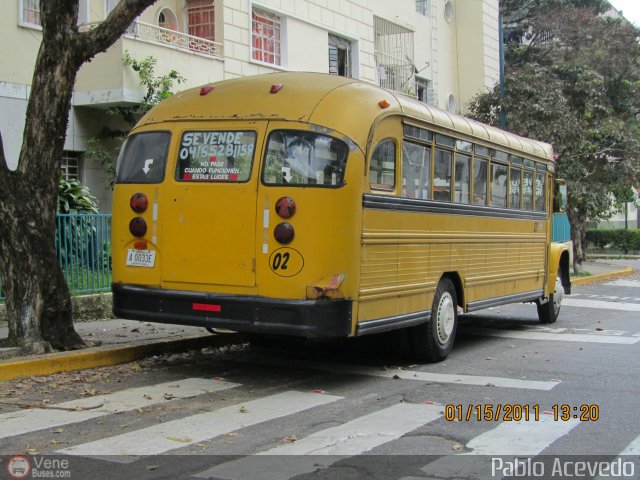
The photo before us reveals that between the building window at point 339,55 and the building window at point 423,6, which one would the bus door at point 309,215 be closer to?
the building window at point 339,55

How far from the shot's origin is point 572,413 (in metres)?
6.69

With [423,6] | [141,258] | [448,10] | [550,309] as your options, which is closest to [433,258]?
[141,258]

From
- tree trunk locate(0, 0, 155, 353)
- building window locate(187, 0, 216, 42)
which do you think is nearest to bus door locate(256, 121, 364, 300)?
tree trunk locate(0, 0, 155, 353)

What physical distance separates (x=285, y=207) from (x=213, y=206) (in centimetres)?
78

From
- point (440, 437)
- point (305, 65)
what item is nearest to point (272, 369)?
point (440, 437)

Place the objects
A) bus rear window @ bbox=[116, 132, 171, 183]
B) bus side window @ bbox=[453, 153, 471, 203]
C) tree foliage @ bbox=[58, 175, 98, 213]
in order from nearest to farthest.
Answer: bus rear window @ bbox=[116, 132, 171, 183]
bus side window @ bbox=[453, 153, 471, 203]
tree foliage @ bbox=[58, 175, 98, 213]

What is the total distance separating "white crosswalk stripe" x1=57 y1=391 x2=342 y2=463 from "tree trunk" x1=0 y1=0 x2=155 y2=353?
2.87m

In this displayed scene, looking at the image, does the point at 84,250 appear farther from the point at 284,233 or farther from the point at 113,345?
the point at 284,233

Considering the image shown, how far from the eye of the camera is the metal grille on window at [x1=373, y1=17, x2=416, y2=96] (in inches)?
953

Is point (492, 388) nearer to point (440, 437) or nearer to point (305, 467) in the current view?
point (440, 437)

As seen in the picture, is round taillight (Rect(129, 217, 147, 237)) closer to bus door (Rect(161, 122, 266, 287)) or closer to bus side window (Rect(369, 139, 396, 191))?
bus door (Rect(161, 122, 266, 287))

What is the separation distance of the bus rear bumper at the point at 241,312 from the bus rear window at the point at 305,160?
1.13 metres

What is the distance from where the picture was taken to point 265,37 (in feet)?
62.8

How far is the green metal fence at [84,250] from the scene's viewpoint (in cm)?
1163
